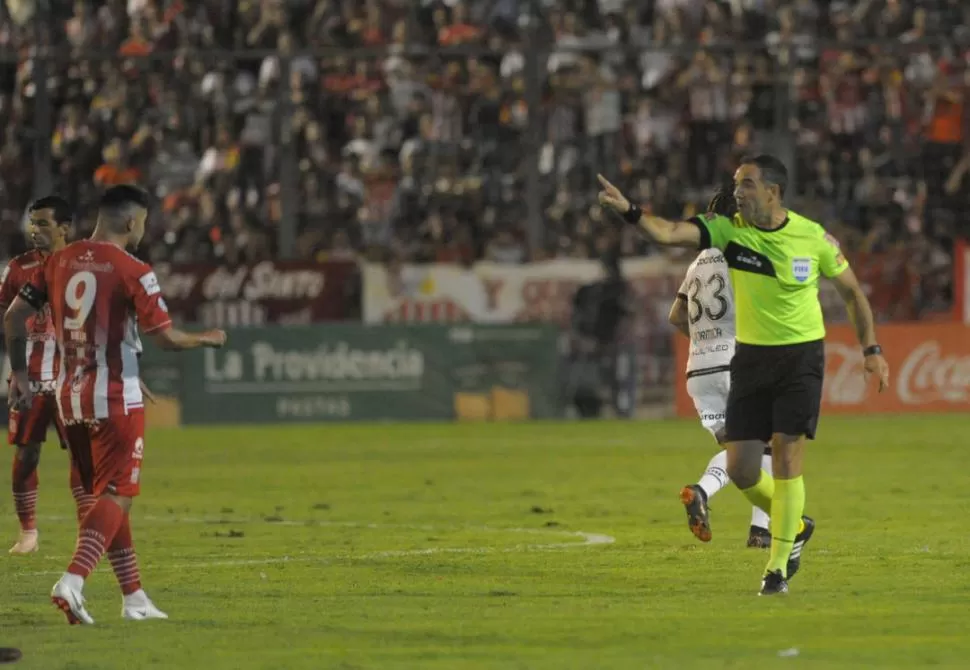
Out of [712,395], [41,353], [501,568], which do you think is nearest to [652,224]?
[501,568]

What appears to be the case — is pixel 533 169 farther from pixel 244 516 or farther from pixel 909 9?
pixel 244 516

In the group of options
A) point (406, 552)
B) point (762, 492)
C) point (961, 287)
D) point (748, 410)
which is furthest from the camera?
point (961, 287)

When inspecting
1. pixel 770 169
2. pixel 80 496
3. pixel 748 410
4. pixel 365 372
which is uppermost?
pixel 770 169

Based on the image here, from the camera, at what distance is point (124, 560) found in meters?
10.3

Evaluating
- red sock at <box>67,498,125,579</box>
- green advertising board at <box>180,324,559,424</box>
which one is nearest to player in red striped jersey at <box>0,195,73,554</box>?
red sock at <box>67,498,125,579</box>

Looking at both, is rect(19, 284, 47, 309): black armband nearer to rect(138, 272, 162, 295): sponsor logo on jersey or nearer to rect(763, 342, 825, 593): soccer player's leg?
rect(138, 272, 162, 295): sponsor logo on jersey

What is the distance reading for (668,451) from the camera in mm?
24453

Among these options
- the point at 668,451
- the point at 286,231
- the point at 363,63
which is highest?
the point at 363,63

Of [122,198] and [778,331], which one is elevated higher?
[122,198]

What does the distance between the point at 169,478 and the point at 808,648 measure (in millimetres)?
13751

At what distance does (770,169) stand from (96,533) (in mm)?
3961

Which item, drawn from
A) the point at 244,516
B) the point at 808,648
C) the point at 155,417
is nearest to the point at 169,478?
the point at 244,516

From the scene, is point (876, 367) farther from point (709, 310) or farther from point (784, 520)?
point (709, 310)

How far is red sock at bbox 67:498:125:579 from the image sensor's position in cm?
992
